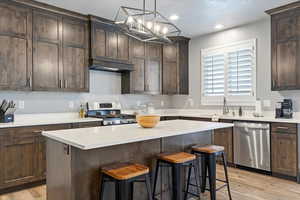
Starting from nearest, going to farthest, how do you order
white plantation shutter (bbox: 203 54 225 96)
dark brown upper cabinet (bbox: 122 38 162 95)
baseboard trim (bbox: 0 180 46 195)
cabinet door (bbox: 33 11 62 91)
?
baseboard trim (bbox: 0 180 46 195), cabinet door (bbox: 33 11 62 91), dark brown upper cabinet (bbox: 122 38 162 95), white plantation shutter (bbox: 203 54 225 96)

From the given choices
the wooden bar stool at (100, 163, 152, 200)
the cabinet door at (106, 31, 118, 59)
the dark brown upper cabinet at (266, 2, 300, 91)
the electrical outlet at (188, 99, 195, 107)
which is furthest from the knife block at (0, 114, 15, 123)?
the dark brown upper cabinet at (266, 2, 300, 91)

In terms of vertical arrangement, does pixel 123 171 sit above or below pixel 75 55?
below

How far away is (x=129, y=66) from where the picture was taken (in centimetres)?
461

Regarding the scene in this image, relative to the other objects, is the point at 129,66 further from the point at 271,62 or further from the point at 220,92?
the point at 271,62

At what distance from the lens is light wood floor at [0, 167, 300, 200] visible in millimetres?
2902

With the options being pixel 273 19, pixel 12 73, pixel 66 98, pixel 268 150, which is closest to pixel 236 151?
pixel 268 150

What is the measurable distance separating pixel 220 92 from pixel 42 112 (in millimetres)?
3504

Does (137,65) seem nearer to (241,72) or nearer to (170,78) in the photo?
(170,78)

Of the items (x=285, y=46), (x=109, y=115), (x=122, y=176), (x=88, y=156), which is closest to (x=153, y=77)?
(x=109, y=115)

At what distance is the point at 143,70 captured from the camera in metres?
4.98

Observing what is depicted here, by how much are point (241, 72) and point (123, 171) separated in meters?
3.55

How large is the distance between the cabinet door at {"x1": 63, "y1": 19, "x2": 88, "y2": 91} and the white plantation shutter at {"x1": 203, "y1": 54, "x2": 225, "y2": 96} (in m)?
2.66

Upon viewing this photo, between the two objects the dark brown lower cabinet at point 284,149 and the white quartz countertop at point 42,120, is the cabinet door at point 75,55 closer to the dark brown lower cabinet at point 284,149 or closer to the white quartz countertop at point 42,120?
the white quartz countertop at point 42,120

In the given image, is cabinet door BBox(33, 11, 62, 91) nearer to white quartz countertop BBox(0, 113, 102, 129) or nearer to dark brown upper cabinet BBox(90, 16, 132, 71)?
white quartz countertop BBox(0, 113, 102, 129)
